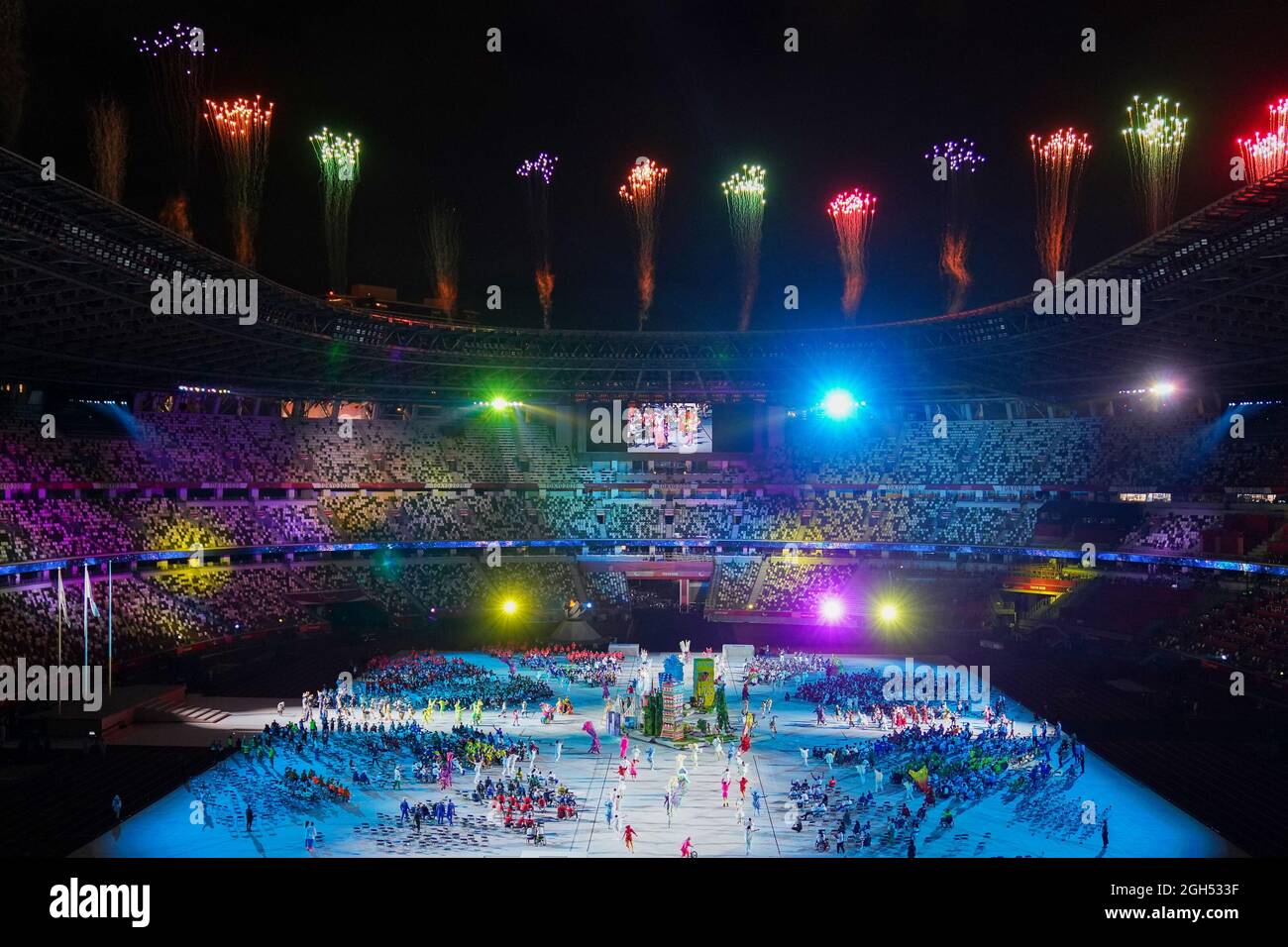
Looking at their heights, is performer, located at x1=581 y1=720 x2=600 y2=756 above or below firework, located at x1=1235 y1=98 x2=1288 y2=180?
below

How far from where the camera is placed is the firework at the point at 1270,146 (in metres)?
35.2

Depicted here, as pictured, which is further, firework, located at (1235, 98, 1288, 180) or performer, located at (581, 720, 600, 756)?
performer, located at (581, 720, 600, 756)

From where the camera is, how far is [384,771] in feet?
114

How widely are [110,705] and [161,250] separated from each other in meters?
17.0

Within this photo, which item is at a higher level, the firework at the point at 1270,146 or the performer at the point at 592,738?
the firework at the point at 1270,146

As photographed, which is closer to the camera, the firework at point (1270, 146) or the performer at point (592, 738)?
the firework at point (1270, 146)

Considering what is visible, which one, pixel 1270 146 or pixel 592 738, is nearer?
pixel 592 738

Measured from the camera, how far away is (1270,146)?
39281mm

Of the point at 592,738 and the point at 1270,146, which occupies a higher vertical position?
the point at 1270,146

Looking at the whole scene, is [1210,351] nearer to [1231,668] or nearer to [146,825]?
[1231,668]

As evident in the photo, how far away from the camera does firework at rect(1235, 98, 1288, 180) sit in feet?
116

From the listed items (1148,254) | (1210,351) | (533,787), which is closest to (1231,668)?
(1210,351)
